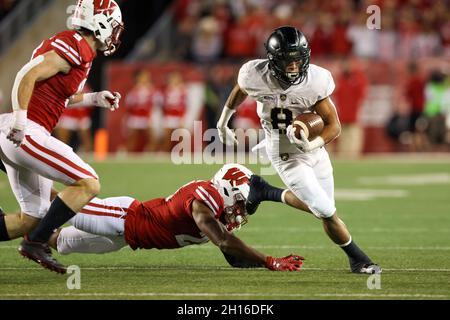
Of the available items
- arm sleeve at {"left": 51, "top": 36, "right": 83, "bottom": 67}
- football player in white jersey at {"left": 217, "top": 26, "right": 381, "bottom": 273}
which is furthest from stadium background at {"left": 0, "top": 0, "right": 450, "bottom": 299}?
arm sleeve at {"left": 51, "top": 36, "right": 83, "bottom": 67}

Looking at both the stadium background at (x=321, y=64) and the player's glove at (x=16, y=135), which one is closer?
the player's glove at (x=16, y=135)

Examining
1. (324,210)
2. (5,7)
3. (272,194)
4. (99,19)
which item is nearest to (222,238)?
(324,210)

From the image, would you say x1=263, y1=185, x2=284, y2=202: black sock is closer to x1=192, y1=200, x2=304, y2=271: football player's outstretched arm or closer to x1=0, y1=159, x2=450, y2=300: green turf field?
x1=0, y1=159, x2=450, y2=300: green turf field

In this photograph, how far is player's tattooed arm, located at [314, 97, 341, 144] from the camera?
18.4ft

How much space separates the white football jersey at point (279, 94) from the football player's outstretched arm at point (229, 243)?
27.6 inches

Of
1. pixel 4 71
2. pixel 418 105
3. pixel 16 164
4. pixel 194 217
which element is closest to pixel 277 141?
pixel 194 217

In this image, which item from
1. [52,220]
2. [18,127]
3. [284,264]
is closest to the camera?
[18,127]

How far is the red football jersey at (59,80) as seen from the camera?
5.36 metres

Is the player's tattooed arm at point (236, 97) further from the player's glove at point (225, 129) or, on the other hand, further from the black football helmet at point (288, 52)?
the black football helmet at point (288, 52)

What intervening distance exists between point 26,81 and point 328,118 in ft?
5.78

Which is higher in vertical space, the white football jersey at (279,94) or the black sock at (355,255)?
the white football jersey at (279,94)

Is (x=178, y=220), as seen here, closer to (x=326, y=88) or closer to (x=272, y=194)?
(x=272, y=194)

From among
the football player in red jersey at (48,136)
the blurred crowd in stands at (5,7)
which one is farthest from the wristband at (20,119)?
the blurred crowd in stands at (5,7)

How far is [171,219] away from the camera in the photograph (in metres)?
5.63
